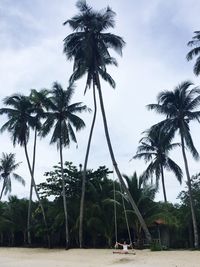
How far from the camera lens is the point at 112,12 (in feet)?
114

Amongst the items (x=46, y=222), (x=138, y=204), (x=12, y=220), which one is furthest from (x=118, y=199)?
(x=12, y=220)

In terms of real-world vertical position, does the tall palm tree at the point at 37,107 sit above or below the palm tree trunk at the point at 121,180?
above

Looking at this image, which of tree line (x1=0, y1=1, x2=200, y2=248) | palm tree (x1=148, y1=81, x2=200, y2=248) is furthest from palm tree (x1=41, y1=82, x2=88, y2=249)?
palm tree (x1=148, y1=81, x2=200, y2=248)

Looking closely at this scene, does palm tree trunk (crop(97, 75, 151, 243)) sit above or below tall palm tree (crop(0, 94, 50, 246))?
below

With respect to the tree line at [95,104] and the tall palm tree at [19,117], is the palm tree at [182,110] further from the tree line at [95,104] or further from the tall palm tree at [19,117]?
the tall palm tree at [19,117]

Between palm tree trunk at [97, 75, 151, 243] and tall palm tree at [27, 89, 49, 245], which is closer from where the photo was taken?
palm tree trunk at [97, 75, 151, 243]

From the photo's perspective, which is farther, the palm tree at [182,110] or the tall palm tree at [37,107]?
Answer: the tall palm tree at [37,107]

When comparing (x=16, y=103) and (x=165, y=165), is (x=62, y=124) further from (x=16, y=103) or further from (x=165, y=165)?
(x=165, y=165)

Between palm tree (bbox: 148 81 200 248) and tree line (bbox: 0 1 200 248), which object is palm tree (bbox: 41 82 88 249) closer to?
tree line (bbox: 0 1 200 248)

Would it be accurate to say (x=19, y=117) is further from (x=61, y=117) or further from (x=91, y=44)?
(x=91, y=44)

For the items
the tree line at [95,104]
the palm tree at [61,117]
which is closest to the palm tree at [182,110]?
the tree line at [95,104]

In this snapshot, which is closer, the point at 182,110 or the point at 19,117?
the point at 182,110

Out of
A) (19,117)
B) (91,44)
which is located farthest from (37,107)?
(91,44)

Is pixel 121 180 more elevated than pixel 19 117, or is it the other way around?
pixel 19 117
